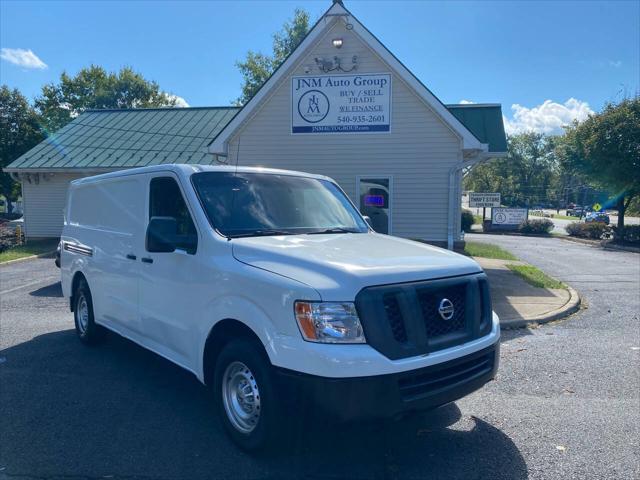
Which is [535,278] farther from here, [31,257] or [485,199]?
[485,199]

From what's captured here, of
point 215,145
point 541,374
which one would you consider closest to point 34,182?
point 215,145

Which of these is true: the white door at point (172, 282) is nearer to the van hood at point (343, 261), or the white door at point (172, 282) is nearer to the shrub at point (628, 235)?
the van hood at point (343, 261)

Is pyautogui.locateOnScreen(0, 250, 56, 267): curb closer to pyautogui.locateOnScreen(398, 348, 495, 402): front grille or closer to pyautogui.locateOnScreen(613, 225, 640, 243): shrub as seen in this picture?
pyautogui.locateOnScreen(398, 348, 495, 402): front grille

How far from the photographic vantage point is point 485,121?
14078 mm

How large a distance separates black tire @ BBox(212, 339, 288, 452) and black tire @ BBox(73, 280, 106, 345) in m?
3.15

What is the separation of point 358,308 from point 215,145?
35.7 ft

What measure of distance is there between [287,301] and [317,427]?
806 mm

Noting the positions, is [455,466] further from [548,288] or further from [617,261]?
[617,261]

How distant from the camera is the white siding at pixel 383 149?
1249cm

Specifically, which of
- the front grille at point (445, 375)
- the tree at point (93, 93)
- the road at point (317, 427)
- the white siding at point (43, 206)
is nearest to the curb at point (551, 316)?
the road at point (317, 427)

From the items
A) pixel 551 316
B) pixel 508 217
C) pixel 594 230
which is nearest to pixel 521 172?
pixel 508 217

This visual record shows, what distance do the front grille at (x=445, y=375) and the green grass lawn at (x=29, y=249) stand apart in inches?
593

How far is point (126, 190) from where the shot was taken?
5215 millimetres

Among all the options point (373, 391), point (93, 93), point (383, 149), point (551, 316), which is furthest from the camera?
point (93, 93)
